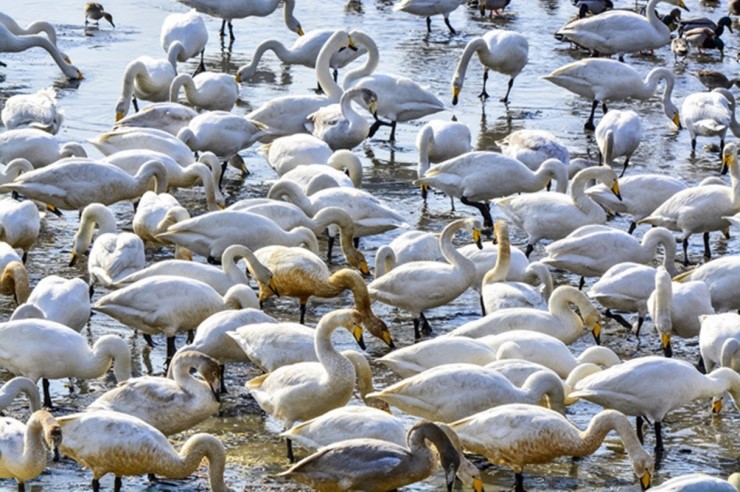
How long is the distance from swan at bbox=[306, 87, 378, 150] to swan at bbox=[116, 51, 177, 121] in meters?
1.99

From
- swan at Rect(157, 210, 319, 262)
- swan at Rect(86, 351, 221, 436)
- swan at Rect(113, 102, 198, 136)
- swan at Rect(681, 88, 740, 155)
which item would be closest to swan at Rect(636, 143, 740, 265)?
swan at Rect(681, 88, 740, 155)

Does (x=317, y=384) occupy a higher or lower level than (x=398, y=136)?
higher

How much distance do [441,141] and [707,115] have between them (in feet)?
10.1

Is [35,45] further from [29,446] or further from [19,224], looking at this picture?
[29,446]

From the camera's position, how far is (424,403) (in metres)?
8.73

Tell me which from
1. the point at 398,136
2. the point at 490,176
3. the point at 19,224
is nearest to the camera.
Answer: the point at 19,224

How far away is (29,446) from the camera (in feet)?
25.3

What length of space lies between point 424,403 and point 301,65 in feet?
37.2

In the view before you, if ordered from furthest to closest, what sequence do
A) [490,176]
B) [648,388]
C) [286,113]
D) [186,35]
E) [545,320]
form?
[186,35]
[286,113]
[490,176]
[545,320]
[648,388]

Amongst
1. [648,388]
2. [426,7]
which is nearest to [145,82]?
[426,7]

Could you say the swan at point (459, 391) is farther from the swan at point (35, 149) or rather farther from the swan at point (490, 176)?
the swan at point (35, 149)

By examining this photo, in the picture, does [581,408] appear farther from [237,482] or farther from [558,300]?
[237,482]

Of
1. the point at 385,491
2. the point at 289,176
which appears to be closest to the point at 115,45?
the point at 289,176

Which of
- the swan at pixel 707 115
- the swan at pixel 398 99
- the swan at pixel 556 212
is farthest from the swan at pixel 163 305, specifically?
the swan at pixel 707 115
